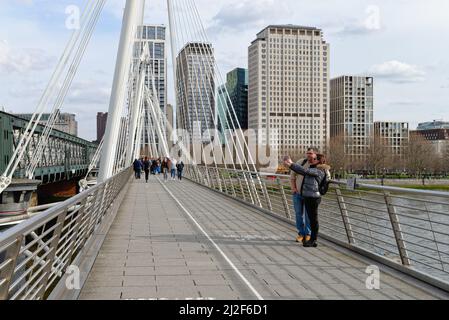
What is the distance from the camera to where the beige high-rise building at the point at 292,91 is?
90806mm

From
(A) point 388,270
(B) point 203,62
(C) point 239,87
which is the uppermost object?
Answer: (C) point 239,87

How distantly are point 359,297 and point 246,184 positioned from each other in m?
11.0

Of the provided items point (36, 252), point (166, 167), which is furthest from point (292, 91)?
point (36, 252)

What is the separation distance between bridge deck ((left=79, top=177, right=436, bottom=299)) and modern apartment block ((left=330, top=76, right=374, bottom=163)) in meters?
99.2

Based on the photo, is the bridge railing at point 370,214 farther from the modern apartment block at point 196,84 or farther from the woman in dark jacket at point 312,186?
the modern apartment block at point 196,84

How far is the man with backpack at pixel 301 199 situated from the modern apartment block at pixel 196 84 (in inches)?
568

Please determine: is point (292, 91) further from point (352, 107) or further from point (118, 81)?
point (118, 81)

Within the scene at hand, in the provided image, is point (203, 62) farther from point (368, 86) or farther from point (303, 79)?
point (368, 86)

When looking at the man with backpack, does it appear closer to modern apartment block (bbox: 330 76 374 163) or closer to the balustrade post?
the balustrade post

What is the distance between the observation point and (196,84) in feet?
91.2

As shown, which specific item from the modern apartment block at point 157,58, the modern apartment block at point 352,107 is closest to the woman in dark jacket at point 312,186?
the modern apartment block at point 157,58

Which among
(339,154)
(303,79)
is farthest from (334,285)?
(303,79)

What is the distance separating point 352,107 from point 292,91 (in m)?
15.9
